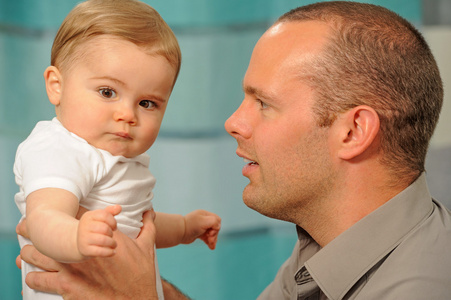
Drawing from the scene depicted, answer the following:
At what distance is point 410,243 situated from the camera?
133 centimetres

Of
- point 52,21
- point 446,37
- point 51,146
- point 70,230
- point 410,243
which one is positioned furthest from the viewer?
point 52,21

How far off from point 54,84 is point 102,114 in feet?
0.58

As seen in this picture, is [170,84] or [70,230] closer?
[70,230]

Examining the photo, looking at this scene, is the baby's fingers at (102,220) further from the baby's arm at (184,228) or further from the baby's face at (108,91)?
the baby's arm at (184,228)

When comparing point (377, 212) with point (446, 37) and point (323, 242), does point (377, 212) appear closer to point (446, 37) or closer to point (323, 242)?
point (323, 242)

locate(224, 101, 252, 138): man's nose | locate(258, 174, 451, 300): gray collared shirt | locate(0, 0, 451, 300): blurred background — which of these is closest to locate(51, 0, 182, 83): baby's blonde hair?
locate(224, 101, 252, 138): man's nose

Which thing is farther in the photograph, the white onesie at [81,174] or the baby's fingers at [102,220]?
the white onesie at [81,174]

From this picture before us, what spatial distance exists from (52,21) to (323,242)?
2159 mm

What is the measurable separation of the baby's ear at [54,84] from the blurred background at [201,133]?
5.69 feet

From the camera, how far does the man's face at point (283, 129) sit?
150 centimetres

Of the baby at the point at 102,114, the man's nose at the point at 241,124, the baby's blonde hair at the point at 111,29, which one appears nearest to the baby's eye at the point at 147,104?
the baby at the point at 102,114

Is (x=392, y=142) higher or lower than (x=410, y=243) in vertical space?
higher

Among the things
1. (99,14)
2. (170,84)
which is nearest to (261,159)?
(170,84)

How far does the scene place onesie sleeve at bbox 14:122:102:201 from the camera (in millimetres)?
1156
